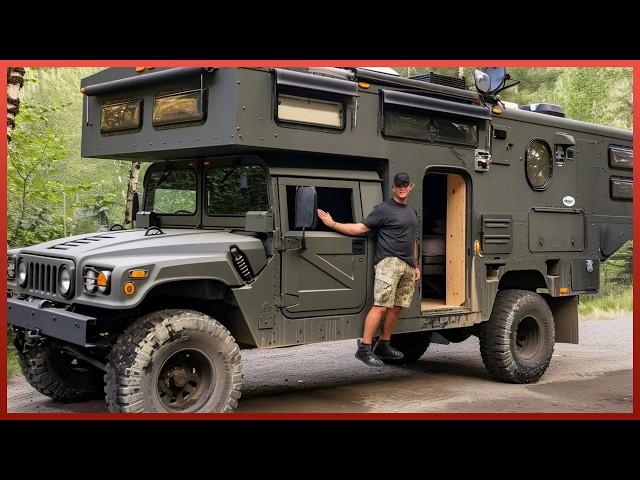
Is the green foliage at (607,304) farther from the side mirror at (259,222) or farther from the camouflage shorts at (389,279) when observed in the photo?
the side mirror at (259,222)

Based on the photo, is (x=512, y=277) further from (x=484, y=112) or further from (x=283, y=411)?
(x=283, y=411)

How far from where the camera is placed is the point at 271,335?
21.4 feet

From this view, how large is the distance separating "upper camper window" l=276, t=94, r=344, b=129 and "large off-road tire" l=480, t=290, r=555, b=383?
3.11m

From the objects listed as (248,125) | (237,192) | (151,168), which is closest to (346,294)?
(237,192)

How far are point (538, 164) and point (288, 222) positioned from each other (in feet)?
12.3

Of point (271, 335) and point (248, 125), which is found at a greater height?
point (248, 125)

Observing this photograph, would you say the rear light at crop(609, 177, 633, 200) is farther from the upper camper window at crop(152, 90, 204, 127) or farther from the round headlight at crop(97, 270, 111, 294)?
the round headlight at crop(97, 270, 111, 294)

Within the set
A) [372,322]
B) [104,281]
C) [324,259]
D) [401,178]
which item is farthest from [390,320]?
[104,281]

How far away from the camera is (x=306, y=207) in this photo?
6.45 meters

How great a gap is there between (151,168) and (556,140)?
4765mm

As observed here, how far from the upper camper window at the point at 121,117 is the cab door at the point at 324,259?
Answer: 154cm

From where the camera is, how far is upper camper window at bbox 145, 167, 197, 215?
742cm

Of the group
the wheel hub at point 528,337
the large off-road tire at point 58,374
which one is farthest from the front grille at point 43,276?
the wheel hub at point 528,337

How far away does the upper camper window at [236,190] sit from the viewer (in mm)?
6719
